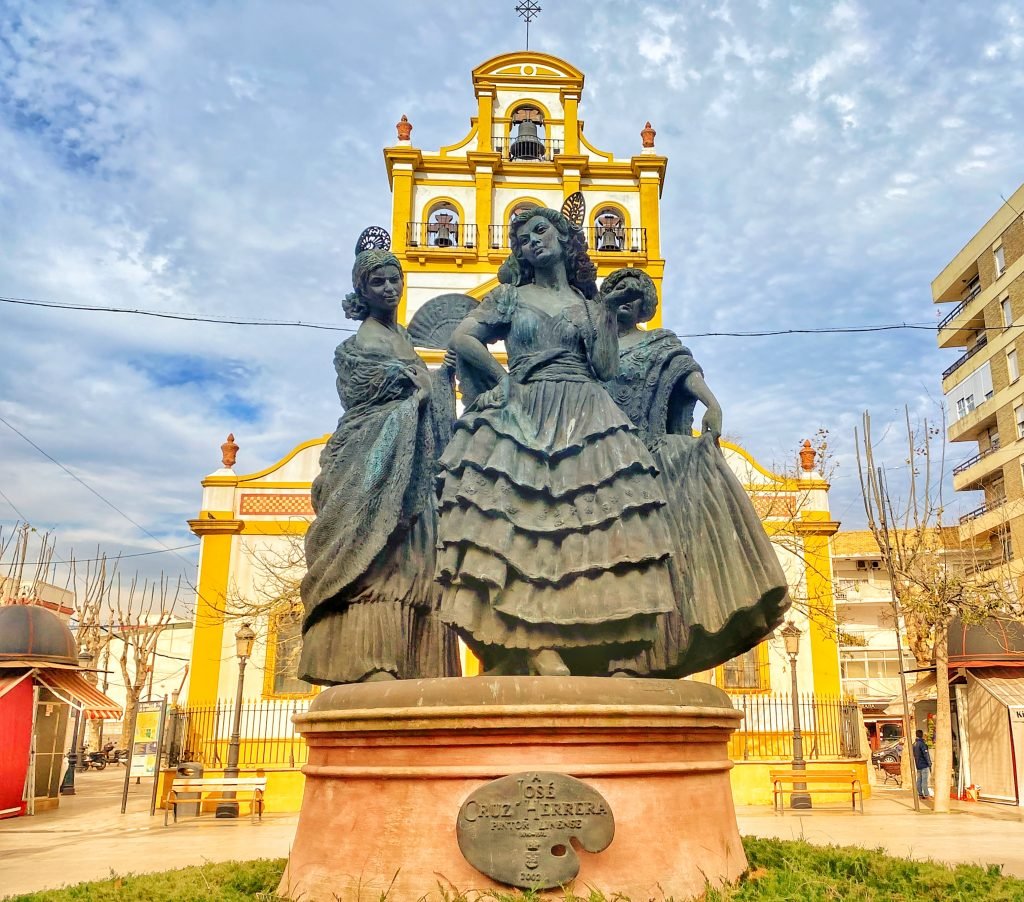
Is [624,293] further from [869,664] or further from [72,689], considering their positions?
[869,664]

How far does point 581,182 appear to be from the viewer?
84.2ft

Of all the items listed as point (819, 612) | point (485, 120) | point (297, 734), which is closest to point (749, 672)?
point (819, 612)

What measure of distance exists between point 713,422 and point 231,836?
9.57 metres

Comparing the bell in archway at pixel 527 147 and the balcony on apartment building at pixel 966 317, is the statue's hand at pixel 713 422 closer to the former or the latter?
the bell in archway at pixel 527 147

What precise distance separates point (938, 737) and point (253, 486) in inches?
615

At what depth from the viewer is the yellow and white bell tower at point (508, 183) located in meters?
24.3

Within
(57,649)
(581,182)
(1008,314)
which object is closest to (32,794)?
(57,649)

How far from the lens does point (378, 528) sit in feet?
15.6

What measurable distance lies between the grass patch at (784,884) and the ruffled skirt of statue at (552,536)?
3.34 ft

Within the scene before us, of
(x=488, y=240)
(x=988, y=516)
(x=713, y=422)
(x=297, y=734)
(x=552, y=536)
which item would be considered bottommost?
(x=297, y=734)

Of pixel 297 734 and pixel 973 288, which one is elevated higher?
pixel 973 288

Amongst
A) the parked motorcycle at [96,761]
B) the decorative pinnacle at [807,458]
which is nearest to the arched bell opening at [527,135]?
the decorative pinnacle at [807,458]

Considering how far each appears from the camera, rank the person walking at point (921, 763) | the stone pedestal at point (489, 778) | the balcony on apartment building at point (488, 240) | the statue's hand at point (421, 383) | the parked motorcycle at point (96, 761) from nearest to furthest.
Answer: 1. the stone pedestal at point (489, 778)
2. the statue's hand at point (421, 383)
3. the person walking at point (921, 763)
4. the balcony on apartment building at point (488, 240)
5. the parked motorcycle at point (96, 761)

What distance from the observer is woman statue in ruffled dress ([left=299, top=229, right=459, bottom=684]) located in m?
4.66
